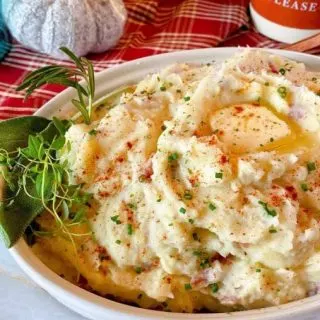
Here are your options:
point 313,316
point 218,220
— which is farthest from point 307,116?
point 313,316

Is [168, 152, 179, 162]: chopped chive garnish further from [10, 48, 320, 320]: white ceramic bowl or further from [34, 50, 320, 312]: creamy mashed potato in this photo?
[10, 48, 320, 320]: white ceramic bowl

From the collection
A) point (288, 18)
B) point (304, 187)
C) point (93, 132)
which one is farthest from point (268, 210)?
point (288, 18)

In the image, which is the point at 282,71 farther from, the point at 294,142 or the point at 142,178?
the point at 142,178

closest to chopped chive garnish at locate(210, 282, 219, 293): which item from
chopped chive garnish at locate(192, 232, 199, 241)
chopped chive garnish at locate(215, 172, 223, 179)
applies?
chopped chive garnish at locate(192, 232, 199, 241)

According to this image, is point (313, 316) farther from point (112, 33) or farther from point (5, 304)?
point (112, 33)

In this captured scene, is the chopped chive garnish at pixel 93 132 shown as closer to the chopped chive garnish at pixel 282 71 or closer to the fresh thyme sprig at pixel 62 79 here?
the fresh thyme sprig at pixel 62 79

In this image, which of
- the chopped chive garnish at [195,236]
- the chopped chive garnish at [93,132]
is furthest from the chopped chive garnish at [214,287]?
the chopped chive garnish at [93,132]
